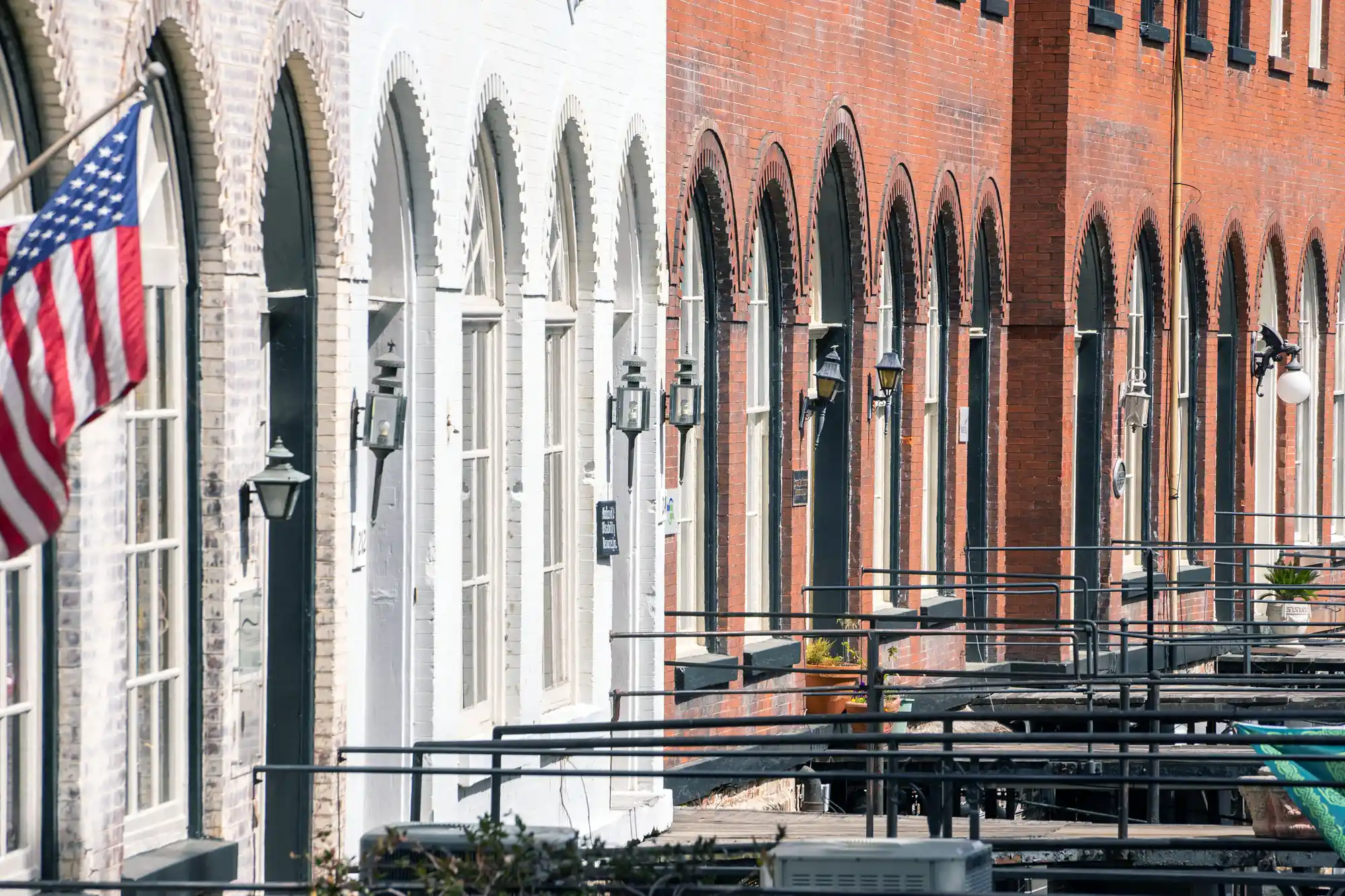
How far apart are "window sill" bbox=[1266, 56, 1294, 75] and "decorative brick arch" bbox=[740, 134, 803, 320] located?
1188 centimetres

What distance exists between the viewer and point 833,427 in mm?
19234

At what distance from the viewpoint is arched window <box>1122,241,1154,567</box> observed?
25.2m

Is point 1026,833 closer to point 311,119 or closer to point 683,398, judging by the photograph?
point 683,398

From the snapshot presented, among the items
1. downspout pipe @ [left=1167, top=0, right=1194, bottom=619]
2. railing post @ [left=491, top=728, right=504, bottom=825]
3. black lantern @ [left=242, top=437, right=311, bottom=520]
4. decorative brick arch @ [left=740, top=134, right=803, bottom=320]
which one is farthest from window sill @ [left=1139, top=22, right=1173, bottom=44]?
black lantern @ [left=242, top=437, right=311, bottom=520]

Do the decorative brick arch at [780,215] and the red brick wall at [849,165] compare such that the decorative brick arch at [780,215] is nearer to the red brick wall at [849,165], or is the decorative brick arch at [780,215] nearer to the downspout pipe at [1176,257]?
the red brick wall at [849,165]

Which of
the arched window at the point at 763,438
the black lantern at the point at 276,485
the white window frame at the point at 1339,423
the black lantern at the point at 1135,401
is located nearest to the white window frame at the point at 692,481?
the arched window at the point at 763,438

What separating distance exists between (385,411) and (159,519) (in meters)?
1.85

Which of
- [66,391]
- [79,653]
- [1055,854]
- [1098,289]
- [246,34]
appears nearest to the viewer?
[66,391]

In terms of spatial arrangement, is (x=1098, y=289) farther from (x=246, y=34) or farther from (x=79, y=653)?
(x=79, y=653)

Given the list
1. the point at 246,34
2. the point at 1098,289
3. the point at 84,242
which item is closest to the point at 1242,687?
the point at 246,34

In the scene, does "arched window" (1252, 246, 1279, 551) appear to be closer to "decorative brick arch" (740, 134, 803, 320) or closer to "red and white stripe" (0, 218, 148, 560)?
"decorative brick arch" (740, 134, 803, 320)

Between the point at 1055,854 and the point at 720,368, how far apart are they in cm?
361

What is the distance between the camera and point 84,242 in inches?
285

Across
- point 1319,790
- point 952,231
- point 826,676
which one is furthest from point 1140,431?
point 1319,790
